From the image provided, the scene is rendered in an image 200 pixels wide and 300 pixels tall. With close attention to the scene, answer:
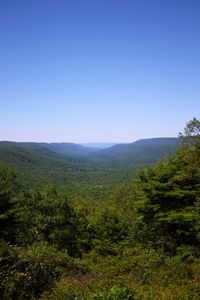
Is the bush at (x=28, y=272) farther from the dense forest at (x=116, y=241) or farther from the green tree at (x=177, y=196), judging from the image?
the green tree at (x=177, y=196)

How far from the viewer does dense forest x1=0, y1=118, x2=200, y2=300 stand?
9.45 m

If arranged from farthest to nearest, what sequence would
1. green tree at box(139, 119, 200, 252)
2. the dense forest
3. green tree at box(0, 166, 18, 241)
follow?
1. green tree at box(0, 166, 18, 241)
2. green tree at box(139, 119, 200, 252)
3. the dense forest

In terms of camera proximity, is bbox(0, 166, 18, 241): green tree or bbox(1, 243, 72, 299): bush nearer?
bbox(1, 243, 72, 299): bush

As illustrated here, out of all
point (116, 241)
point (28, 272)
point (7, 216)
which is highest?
point (28, 272)

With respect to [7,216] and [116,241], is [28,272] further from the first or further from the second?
[116,241]

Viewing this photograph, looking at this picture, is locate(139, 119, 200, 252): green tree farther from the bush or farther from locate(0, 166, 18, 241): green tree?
the bush

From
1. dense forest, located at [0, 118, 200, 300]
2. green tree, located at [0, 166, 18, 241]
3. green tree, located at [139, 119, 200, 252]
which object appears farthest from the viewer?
green tree, located at [0, 166, 18, 241]

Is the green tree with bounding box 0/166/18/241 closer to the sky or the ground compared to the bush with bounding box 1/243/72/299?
closer to the ground

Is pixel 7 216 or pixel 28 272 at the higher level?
pixel 28 272

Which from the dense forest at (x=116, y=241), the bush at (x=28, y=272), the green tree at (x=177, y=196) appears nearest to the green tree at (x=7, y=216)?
the dense forest at (x=116, y=241)

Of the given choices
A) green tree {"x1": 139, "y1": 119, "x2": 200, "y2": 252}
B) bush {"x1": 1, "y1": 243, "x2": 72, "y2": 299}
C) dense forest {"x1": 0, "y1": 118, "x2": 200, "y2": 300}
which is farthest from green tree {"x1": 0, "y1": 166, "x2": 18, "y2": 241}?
bush {"x1": 1, "y1": 243, "x2": 72, "y2": 299}

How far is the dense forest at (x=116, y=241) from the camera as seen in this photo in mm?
9445

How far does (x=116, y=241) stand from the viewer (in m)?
34.1

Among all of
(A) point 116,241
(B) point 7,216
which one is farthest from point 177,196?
(A) point 116,241
